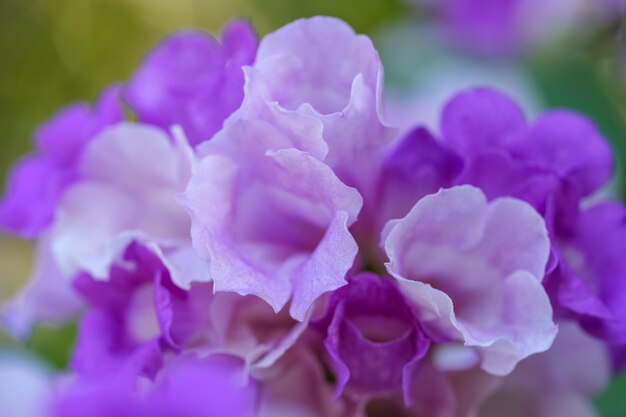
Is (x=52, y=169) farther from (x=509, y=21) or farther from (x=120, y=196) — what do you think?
(x=509, y=21)

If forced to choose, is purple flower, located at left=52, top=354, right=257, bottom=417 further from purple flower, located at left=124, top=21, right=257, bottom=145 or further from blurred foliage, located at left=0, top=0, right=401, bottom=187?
blurred foliage, located at left=0, top=0, right=401, bottom=187

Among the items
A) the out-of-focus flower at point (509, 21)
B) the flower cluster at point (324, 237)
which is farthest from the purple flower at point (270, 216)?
the out-of-focus flower at point (509, 21)

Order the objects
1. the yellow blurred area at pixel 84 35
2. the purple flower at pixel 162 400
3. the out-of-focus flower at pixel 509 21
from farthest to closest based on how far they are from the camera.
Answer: the yellow blurred area at pixel 84 35 < the out-of-focus flower at pixel 509 21 < the purple flower at pixel 162 400

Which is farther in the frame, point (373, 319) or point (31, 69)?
point (31, 69)

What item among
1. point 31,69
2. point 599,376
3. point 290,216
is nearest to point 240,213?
point 290,216

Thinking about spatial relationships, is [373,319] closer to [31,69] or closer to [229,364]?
[229,364]

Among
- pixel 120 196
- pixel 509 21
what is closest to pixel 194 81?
pixel 120 196

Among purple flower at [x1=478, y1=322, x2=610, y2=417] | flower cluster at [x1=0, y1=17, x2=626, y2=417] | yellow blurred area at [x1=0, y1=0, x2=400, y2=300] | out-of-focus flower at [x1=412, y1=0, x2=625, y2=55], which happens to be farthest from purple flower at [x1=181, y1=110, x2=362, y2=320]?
yellow blurred area at [x1=0, y1=0, x2=400, y2=300]

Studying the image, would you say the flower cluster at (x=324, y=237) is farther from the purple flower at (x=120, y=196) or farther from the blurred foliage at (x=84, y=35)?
→ the blurred foliage at (x=84, y=35)
